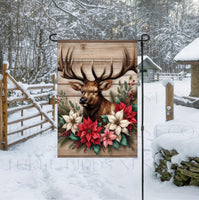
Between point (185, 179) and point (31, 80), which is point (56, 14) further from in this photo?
point (185, 179)

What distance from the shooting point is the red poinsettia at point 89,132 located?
113 inches

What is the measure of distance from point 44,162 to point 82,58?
9.59 feet

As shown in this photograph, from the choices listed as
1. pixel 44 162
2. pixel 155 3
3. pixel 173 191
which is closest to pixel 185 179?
pixel 173 191

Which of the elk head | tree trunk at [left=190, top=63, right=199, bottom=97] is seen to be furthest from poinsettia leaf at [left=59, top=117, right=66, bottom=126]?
tree trunk at [left=190, top=63, right=199, bottom=97]

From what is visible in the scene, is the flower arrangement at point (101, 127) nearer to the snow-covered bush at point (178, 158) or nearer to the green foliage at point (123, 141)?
the green foliage at point (123, 141)

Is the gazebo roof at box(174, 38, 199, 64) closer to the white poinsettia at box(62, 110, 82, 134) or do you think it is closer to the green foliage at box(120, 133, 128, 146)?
the green foliage at box(120, 133, 128, 146)

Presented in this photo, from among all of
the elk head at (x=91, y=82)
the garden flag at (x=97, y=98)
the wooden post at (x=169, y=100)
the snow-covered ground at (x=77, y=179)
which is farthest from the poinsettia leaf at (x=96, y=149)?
the wooden post at (x=169, y=100)

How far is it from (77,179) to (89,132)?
1.61m

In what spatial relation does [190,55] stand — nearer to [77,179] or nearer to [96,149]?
[77,179]

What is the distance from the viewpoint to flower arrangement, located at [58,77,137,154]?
287 centimetres

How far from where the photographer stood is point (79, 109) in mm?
2859

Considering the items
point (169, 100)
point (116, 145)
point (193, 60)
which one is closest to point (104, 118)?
point (116, 145)

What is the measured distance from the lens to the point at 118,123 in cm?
290

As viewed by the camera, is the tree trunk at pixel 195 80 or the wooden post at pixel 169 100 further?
the tree trunk at pixel 195 80
